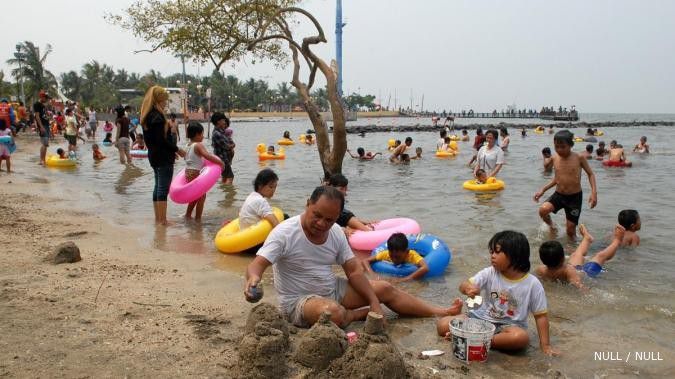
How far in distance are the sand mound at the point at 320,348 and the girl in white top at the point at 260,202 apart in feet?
9.92

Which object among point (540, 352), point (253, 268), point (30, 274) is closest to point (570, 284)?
point (540, 352)

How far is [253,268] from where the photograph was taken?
11.6ft

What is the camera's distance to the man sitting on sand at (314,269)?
3.70 meters

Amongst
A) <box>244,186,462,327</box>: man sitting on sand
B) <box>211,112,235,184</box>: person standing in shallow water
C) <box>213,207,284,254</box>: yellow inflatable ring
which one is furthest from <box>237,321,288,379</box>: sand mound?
<box>211,112,235,184</box>: person standing in shallow water

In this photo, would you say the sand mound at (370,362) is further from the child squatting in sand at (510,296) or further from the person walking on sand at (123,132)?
the person walking on sand at (123,132)

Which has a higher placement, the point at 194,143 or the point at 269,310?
the point at 194,143

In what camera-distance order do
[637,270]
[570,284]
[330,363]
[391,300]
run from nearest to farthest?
[330,363]
[391,300]
[570,284]
[637,270]

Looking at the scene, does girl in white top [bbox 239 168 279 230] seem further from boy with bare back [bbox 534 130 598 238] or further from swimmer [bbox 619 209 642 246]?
swimmer [bbox 619 209 642 246]

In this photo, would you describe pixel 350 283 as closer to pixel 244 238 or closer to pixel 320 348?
pixel 320 348

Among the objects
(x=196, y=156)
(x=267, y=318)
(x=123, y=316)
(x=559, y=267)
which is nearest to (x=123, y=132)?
(x=196, y=156)

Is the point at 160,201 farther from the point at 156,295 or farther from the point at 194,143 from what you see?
the point at 156,295

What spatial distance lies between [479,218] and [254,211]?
4.52 metres

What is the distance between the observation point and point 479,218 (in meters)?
9.28

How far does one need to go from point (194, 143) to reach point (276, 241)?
4.71 m
